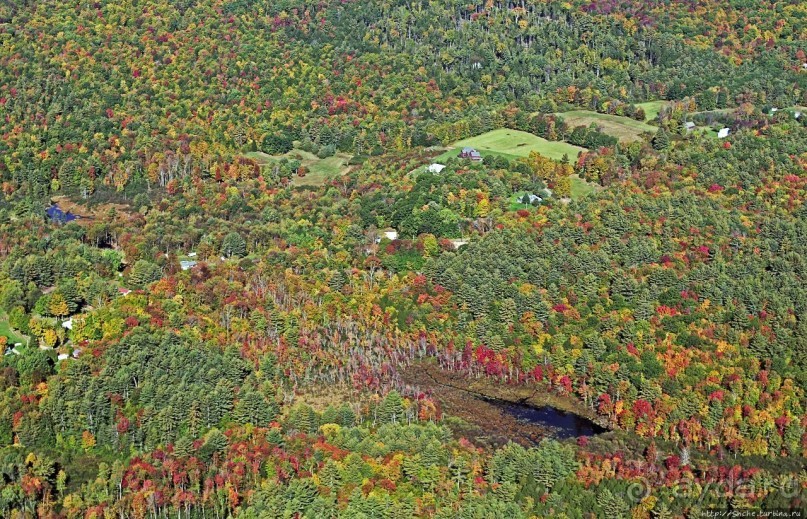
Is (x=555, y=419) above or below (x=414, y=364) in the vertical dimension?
below

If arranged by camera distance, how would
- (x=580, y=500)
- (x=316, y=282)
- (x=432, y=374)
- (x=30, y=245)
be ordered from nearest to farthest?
(x=580, y=500) < (x=432, y=374) < (x=316, y=282) < (x=30, y=245)

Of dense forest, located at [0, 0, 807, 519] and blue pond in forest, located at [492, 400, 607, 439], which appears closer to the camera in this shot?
dense forest, located at [0, 0, 807, 519]

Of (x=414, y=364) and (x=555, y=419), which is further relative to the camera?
(x=414, y=364)

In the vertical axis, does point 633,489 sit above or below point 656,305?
below

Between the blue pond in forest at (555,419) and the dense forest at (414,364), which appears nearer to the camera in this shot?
the dense forest at (414,364)

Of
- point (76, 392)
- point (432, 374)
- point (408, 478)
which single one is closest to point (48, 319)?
point (76, 392)

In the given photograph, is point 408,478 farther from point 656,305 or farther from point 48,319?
point 48,319

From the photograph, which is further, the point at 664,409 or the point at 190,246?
the point at 190,246

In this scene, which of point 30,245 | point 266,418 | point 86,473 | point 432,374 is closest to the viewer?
point 86,473
